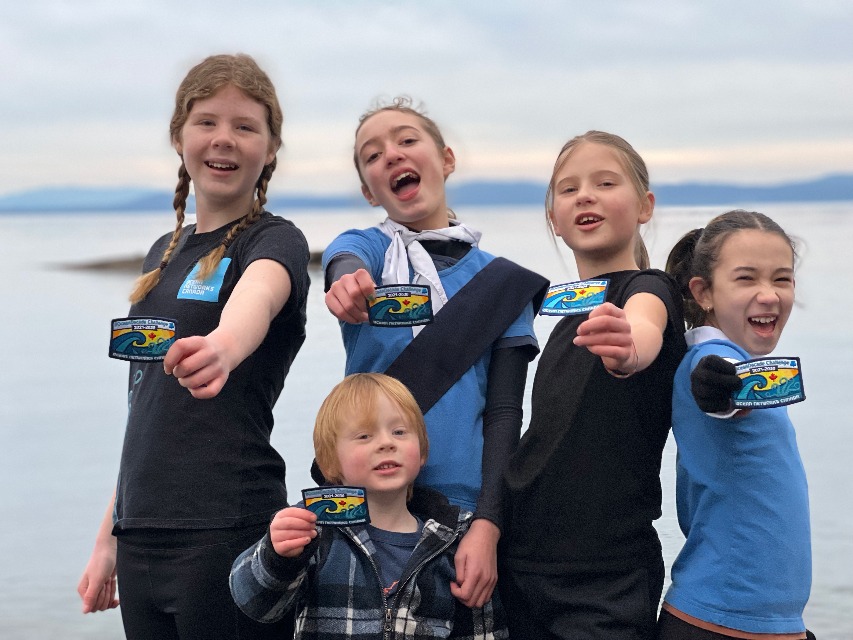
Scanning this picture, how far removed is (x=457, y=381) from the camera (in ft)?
8.90

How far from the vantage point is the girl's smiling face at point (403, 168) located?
9.36ft

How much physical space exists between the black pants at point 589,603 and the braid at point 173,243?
3.63 ft

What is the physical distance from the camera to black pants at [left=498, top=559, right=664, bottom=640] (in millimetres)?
2510

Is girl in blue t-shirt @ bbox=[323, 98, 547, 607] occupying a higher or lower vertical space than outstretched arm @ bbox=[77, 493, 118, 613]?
higher

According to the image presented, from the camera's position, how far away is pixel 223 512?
2.58 meters

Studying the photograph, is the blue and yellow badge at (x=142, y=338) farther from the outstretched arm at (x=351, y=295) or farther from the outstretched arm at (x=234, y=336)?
the outstretched arm at (x=351, y=295)

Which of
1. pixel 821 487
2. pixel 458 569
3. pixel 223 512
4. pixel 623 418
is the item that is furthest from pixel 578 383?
pixel 821 487

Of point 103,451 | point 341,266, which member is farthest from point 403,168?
point 103,451

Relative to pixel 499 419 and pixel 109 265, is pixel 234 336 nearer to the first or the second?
pixel 499 419

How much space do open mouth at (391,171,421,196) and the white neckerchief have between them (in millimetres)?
79

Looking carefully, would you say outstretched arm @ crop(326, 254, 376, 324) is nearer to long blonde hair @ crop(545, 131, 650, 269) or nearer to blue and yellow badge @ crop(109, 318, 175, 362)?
blue and yellow badge @ crop(109, 318, 175, 362)

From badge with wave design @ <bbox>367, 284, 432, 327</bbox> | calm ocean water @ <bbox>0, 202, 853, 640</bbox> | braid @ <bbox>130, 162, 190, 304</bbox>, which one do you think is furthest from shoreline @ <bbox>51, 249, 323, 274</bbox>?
badge with wave design @ <bbox>367, 284, 432, 327</bbox>

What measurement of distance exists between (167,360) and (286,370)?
70cm

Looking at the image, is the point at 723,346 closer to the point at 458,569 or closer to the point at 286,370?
the point at 458,569
